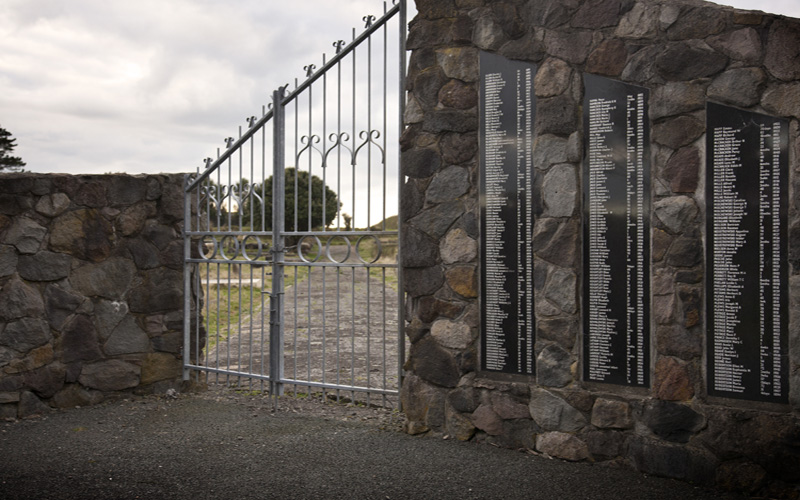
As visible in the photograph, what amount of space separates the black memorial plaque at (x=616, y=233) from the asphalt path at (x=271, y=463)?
770 mm

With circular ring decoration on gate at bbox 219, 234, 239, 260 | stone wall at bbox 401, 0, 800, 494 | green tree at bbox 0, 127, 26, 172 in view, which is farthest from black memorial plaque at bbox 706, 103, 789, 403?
green tree at bbox 0, 127, 26, 172

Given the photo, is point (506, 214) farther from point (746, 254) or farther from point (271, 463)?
point (271, 463)

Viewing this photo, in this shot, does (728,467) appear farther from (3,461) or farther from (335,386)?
(3,461)

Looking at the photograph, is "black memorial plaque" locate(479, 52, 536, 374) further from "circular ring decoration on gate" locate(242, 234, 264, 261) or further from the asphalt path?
"circular ring decoration on gate" locate(242, 234, 264, 261)

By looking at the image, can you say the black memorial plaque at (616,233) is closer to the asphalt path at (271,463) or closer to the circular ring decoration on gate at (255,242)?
the asphalt path at (271,463)

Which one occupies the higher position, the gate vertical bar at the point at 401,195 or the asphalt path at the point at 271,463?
the gate vertical bar at the point at 401,195

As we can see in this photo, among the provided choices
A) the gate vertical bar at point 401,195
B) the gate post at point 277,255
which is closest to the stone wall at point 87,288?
the gate post at point 277,255

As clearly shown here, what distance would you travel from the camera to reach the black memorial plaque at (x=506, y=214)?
4.78m

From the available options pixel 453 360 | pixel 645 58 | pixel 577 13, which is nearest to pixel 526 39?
pixel 577 13

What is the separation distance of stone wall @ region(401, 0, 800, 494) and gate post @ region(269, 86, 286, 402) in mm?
1425

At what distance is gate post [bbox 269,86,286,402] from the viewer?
6.11 meters

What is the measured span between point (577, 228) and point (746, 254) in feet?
3.40

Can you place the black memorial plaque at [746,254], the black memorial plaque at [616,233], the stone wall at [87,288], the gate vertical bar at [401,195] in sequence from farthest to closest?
the stone wall at [87,288] < the gate vertical bar at [401,195] < the black memorial plaque at [616,233] < the black memorial plaque at [746,254]

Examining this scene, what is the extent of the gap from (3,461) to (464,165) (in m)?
3.87
